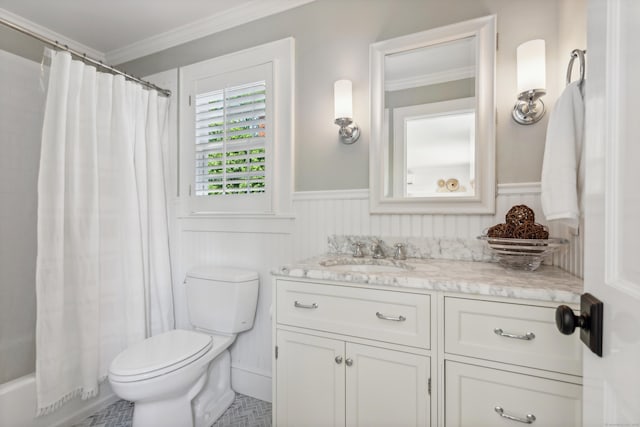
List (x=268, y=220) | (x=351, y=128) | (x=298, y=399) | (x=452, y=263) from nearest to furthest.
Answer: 1. (x=298, y=399)
2. (x=452, y=263)
3. (x=351, y=128)
4. (x=268, y=220)

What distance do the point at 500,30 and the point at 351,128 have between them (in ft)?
2.67

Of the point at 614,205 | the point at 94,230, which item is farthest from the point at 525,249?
the point at 94,230

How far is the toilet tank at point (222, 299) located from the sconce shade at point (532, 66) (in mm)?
1689

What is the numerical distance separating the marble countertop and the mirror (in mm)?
302

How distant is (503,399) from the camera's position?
0.96 m

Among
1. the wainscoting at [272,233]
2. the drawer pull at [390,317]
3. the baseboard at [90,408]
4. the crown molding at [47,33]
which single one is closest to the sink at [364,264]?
the wainscoting at [272,233]

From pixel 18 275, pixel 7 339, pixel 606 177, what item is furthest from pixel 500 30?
pixel 7 339

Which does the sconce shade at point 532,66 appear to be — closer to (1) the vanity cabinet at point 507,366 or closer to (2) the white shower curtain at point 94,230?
(1) the vanity cabinet at point 507,366

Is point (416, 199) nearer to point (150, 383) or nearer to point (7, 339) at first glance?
point (150, 383)

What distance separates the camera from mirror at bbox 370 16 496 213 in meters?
1.44

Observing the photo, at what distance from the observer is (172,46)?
90.4 inches

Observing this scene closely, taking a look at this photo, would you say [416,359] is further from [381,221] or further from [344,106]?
[344,106]

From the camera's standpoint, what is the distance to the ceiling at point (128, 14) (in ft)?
6.31

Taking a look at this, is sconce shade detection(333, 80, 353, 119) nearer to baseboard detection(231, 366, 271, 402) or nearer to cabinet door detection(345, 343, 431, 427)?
cabinet door detection(345, 343, 431, 427)
